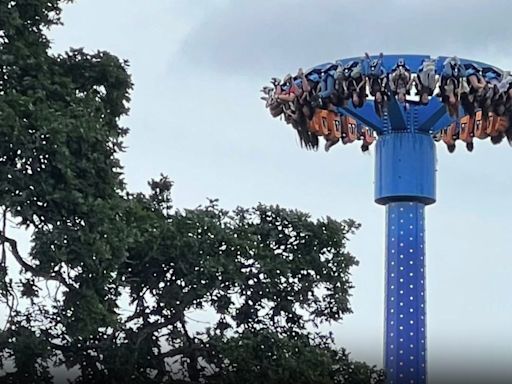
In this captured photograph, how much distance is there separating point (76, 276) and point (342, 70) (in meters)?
4.39

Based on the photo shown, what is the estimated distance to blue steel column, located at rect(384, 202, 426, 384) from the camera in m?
12.6

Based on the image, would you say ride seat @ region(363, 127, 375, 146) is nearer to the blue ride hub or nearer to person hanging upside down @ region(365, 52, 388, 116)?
the blue ride hub

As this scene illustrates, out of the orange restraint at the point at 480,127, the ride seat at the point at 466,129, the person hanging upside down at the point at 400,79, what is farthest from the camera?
the ride seat at the point at 466,129

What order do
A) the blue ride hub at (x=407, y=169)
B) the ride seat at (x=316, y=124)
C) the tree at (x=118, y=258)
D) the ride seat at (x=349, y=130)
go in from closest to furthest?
1. the tree at (x=118, y=258)
2. the blue ride hub at (x=407, y=169)
3. the ride seat at (x=316, y=124)
4. the ride seat at (x=349, y=130)

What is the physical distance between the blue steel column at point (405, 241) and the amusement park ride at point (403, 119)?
0.01 meters

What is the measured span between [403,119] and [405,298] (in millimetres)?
2369

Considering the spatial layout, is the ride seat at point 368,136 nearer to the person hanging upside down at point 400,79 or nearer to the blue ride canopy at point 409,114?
the blue ride canopy at point 409,114

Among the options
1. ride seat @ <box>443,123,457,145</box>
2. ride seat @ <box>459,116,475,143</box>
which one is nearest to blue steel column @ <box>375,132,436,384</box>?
ride seat @ <box>443,123,457,145</box>

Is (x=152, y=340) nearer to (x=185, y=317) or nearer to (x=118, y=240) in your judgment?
(x=185, y=317)

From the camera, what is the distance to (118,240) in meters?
9.79

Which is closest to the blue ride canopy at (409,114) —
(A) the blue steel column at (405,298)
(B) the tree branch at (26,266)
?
(A) the blue steel column at (405,298)

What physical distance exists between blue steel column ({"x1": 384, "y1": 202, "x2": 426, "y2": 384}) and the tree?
1.43 feet

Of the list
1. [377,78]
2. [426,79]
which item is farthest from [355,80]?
[426,79]

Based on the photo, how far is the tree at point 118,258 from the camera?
9.53 meters
